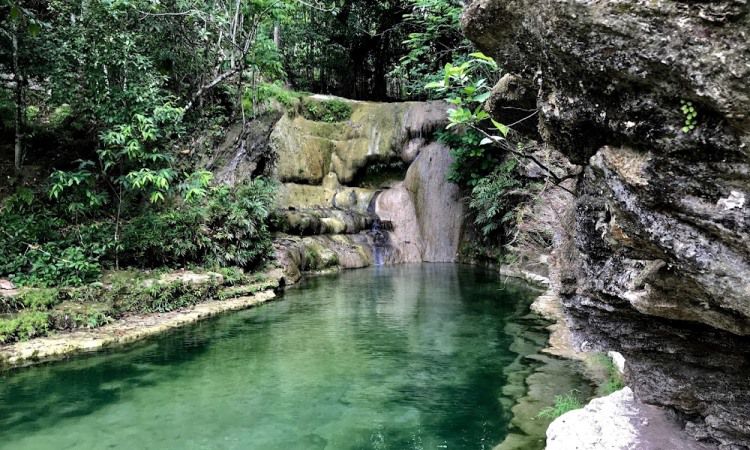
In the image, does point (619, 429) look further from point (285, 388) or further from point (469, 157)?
point (469, 157)

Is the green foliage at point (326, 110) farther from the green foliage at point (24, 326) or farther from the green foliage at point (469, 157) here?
the green foliage at point (24, 326)

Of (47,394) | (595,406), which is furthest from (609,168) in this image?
(47,394)

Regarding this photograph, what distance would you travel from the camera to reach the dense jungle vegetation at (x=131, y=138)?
8602 millimetres

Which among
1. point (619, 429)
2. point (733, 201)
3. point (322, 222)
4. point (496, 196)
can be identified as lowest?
point (619, 429)

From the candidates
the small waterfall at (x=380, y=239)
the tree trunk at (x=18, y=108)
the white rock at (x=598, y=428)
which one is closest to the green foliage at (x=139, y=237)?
the tree trunk at (x=18, y=108)

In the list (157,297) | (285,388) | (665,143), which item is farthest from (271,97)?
(665,143)

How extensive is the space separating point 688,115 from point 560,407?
3.45 metres

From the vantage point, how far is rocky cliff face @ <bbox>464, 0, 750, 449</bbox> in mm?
1690

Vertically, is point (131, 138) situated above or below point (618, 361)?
above

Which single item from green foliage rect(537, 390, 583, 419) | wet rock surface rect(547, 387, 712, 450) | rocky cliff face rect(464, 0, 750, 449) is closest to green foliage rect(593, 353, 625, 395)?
green foliage rect(537, 390, 583, 419)

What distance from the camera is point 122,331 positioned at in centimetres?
754

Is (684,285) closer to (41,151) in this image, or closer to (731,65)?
(731,65)

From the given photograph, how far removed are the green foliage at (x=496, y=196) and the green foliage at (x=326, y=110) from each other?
7.47m

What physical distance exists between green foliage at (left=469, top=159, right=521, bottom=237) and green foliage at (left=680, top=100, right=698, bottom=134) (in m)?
11.3
